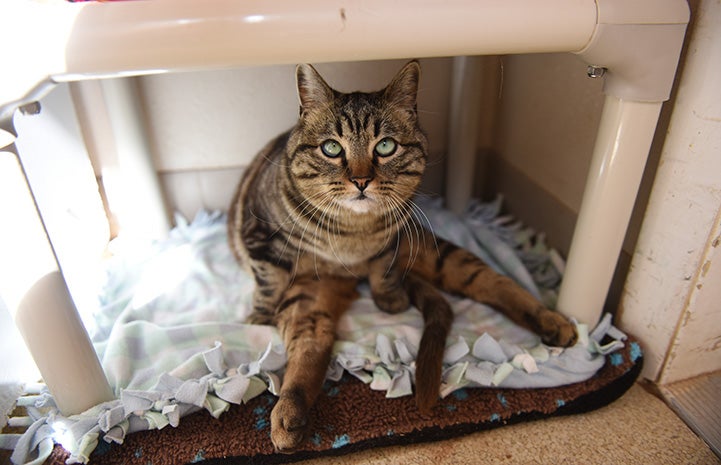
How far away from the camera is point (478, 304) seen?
1158mm

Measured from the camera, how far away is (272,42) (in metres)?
0.66

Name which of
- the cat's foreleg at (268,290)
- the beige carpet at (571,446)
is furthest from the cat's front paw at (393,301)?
the beige carpet at (571,446)

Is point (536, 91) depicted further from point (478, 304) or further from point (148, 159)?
point (148, 159)

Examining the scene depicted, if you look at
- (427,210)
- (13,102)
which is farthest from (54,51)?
(427,210)

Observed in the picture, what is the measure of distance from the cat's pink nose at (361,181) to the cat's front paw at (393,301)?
1.08 feet

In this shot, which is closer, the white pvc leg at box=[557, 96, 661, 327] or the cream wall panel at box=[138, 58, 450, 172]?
the white pvc leg at box=[557, 96, 661, 327]

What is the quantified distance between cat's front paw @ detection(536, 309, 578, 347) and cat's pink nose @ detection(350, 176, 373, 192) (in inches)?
18.3

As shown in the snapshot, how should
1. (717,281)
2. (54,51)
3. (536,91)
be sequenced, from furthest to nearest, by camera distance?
(536,91)
(717,281)
(54,51)

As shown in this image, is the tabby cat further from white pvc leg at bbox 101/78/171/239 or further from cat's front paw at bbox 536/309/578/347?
white pvc leg at bbox 101/78/171/239

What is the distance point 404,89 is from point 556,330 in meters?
0.57

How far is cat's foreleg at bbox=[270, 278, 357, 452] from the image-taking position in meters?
0.82

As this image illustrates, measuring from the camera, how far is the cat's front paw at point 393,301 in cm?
113

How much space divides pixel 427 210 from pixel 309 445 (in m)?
0.87

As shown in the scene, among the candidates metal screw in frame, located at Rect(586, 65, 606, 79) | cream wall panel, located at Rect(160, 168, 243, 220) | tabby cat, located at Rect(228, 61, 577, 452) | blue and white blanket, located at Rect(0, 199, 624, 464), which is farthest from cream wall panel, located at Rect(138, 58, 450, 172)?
metal screw in frame, located at Rect(586, 65, 606, 79)
